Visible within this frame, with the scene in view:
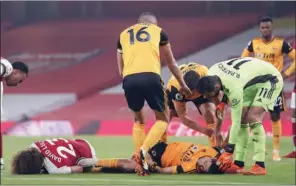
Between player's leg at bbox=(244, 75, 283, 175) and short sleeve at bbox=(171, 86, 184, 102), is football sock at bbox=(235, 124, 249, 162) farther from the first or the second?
short sleeve at bbox=(171, 86, 184, 102)

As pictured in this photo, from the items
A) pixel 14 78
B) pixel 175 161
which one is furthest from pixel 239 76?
pixel 14 78

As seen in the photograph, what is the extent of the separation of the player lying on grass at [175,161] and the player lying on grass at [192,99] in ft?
3.55

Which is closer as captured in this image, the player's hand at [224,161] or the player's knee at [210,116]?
the player's hand at [224,161]

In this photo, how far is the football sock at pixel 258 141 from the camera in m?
9.98

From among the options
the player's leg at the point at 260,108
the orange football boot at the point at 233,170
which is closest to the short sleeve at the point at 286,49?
the player's leg at the point at 260,108

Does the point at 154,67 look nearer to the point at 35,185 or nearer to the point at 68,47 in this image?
the point at 35,185

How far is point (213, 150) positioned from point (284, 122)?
11.5m

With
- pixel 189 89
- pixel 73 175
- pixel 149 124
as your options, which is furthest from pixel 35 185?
pixel 149 124

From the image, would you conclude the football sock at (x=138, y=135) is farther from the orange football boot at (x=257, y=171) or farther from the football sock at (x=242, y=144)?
the orange football boot at (x=257, y=171)

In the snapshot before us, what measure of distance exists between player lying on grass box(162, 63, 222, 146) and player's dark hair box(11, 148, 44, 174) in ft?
6.70

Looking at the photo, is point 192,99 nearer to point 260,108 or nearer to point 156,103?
point 260,108

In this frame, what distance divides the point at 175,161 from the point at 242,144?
874 mm

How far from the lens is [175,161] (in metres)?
10.0

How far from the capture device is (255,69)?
10.1m
